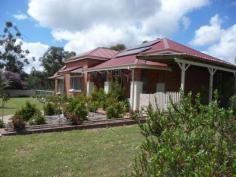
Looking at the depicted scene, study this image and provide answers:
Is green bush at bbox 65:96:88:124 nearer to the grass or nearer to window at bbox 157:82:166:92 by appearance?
the grass

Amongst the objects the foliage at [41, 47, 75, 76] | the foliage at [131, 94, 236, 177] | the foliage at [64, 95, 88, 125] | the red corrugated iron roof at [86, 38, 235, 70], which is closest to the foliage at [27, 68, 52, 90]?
the foliage at [41, 47, 75, 76]

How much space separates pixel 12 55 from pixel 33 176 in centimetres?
6291

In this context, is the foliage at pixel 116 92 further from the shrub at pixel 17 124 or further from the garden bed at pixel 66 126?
the shrub at pixel 17 124

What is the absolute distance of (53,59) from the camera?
79.4 m

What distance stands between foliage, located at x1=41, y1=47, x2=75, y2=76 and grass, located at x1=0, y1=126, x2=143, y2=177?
6747cm

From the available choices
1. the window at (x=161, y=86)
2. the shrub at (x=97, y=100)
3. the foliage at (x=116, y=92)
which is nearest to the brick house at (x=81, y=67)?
the shrub at (x=97, y=100)

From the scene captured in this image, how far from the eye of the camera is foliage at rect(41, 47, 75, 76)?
7819cm

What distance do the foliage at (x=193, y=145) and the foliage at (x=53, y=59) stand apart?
75.1m

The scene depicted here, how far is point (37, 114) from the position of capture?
14266 mm

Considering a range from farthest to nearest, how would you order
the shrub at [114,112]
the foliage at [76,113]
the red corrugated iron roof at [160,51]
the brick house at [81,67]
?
the brick house at [81,67]
the red corrugated iron roof at [160,51]
the shrub at [114,112]
the foliage at [76,113]

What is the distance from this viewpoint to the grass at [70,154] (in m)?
7.33

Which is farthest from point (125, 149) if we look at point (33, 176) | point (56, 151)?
point (33, 176)

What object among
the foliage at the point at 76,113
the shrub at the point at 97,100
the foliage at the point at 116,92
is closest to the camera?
the foliage at the point at 76,113

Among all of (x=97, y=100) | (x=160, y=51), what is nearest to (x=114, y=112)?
(x=97, y=100)
